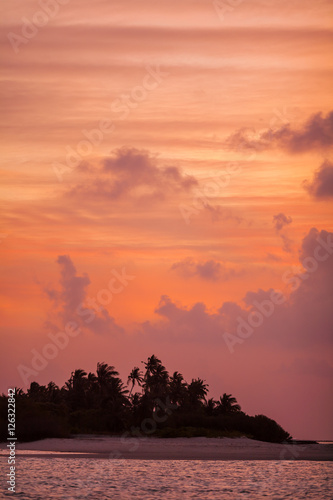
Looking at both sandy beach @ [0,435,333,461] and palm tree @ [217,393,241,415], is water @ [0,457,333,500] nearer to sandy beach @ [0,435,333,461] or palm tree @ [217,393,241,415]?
sandy beach @ [0,435,333,461]

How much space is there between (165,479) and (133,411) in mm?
63211

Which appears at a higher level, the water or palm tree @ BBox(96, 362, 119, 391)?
palm tree @ BBox(96, 362, 119, 391)

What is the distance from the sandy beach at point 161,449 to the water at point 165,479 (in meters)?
6.74

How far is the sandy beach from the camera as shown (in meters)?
65.0

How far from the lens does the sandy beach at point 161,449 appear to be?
6499 cm

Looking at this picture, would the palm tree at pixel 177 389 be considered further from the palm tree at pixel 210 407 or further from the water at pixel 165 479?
the water at pixel 165 479

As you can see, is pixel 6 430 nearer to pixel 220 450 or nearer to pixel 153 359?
pixel 220 450

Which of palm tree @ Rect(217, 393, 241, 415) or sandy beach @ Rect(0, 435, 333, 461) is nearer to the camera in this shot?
sandy beach @ Rect(0, 435, 333, 461)

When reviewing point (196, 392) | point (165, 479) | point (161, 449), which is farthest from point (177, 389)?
point (165, 479)

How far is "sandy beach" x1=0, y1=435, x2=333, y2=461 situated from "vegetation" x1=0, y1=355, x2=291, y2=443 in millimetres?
3479

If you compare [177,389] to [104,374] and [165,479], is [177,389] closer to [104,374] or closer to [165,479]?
[104,374]

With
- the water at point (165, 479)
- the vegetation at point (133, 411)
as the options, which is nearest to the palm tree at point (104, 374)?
the vegetation at point (133, 411)

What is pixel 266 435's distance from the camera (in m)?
99.5

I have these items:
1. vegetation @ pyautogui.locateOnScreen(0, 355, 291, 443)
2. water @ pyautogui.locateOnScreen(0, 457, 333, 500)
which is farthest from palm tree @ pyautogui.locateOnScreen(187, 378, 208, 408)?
water @ pyautogui.locateOnScreen(0, 457, 333, 500)
